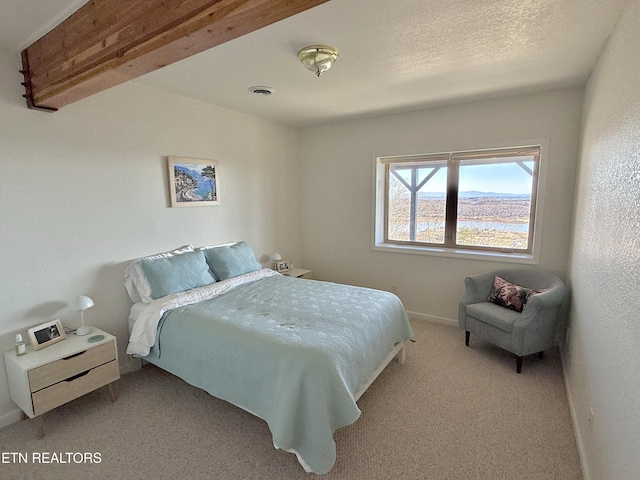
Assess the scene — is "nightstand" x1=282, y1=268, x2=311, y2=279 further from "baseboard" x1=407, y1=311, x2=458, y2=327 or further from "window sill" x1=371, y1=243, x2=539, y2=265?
"baseboard" x1=407, y1=311, x2=458, y2=327

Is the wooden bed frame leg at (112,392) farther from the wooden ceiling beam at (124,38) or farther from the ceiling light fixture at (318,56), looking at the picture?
the ceiling light fixture at (318,56)

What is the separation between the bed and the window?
1.43m

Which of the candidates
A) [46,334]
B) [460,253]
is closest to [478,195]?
[460,253]

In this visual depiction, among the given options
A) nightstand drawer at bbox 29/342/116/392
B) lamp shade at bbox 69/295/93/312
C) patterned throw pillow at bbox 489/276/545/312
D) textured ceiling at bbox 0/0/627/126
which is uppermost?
textured ceiling at bbox 0/0/627/126

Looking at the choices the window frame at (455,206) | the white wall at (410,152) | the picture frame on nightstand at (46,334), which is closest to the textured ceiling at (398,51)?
the white wall at (410,152)

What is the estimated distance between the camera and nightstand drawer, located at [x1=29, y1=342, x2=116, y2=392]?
198 centimetres

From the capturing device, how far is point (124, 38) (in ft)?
4.93

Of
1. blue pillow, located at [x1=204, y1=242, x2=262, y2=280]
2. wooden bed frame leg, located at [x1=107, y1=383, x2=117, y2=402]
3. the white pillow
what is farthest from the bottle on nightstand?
blue pillow, located at [x1=204, y1=242, x2=262, y2=280]

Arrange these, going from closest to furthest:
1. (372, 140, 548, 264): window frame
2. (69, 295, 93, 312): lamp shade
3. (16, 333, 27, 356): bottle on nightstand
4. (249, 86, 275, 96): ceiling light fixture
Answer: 1. (16, 333, 27, 356): bottle on nightstand
2. (69, 295, 93, 312): lamp shade
3. (249, 86, 275, 96): ceiling light fixture
4. (372, 140, 548, 264): window frame

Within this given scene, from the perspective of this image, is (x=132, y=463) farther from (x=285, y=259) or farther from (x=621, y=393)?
(x=285, y=259)

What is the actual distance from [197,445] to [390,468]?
1164mm

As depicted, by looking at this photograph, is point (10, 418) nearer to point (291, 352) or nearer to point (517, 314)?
point (291, 352)

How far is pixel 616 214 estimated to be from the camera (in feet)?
4.94

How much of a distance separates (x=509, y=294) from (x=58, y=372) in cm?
356
